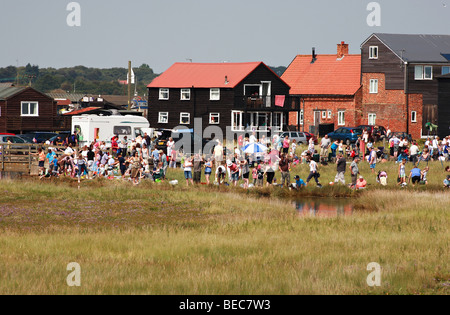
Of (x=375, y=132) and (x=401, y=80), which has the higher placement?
(x=401, y=80)

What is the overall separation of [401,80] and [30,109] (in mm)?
33462

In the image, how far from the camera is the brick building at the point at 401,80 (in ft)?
222

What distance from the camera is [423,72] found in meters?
68.1

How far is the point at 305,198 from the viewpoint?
3328 cm

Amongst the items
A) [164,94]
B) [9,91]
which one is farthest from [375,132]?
[9,91]

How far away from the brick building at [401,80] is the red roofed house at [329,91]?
1.13 metres

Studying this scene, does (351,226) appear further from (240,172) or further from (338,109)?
(338,109)

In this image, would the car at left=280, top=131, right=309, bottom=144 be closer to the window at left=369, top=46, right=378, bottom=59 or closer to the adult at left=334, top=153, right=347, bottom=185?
the adult at left=334, top=153, right=347, bottom=185

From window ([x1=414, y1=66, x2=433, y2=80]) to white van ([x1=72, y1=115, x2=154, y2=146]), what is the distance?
2858 cm

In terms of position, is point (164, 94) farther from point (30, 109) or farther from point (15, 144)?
point (15, 144)

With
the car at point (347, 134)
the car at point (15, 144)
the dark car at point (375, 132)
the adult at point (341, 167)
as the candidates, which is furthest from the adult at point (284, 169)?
the car at point (347, 134)

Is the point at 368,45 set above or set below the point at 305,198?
above
